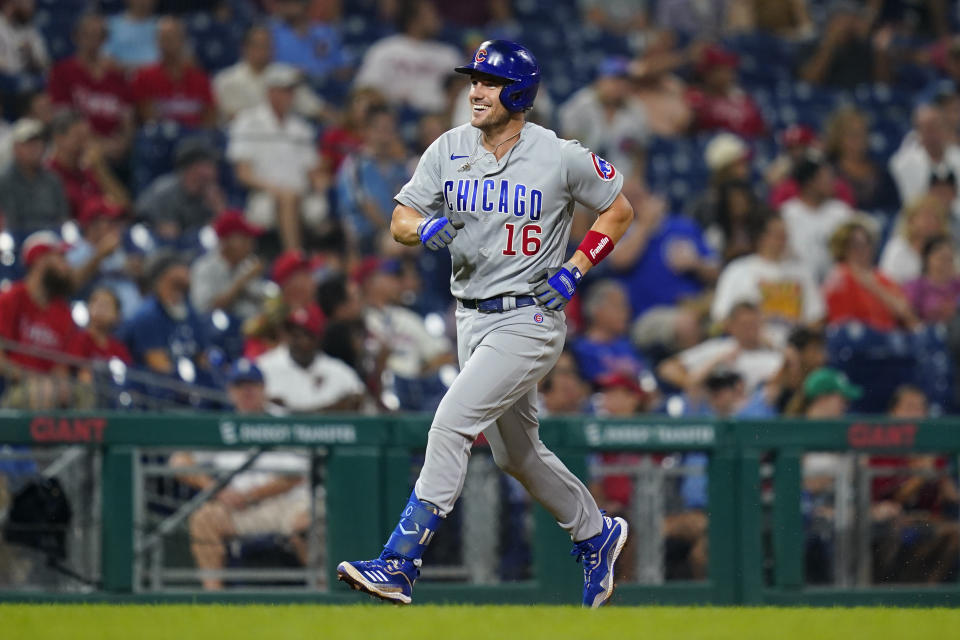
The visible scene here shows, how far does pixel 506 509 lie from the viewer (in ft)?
23.3

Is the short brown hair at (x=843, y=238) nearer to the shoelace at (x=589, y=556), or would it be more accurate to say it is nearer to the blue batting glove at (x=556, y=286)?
the shoelace at (x=589, y=556)

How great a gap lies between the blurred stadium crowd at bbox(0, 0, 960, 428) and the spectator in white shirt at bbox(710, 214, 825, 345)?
0.02 meters

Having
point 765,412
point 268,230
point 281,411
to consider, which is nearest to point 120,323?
point 281,411

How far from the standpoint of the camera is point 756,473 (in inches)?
279

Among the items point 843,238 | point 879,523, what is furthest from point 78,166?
point 879,523

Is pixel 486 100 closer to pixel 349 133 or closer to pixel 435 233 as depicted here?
pixel 435 233

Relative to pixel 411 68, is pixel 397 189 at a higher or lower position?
lower

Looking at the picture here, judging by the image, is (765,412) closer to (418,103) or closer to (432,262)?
(432,262)

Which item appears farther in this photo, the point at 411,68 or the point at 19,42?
the point at 411,68

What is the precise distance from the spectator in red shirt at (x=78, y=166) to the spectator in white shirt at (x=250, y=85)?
132 cm

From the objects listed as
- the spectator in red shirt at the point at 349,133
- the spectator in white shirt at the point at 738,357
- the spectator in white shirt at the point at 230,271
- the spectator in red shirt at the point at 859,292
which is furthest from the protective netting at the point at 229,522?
the spectator in red shirt at the point at 859,292

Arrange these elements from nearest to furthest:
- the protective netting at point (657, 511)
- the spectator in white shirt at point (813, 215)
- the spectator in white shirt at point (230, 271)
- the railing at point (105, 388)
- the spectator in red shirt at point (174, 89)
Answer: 1. the protective netting at point (657, 511)
2. the railing at point (105, 388)
3. the spectator in white shirt at point (230, 271)
4. the spectator in white shirt at point (813, 215)
5. the spectator in red shirt at point (174, 89)

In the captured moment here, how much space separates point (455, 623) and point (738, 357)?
4771mm

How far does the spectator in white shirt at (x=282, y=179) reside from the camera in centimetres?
1038
